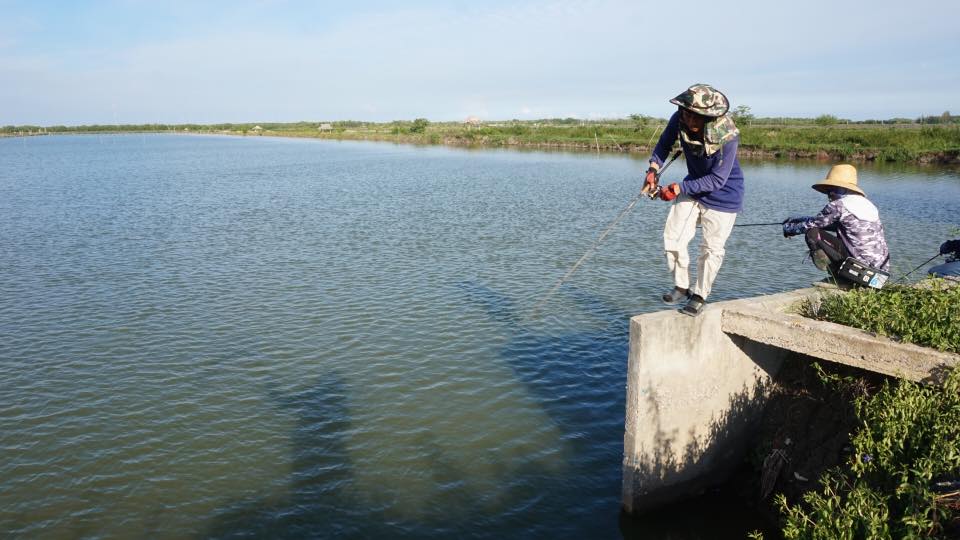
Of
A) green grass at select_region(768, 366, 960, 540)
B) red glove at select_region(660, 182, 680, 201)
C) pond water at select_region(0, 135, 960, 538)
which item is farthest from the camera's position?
pond water at select_region(0, 135, 960, 538)

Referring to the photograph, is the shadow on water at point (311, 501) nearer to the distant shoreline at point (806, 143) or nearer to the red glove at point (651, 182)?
the red glove at point (651, 182)

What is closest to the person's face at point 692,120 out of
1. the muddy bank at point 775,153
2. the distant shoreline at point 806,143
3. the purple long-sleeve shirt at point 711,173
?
the purple long-sleeve shirt at point 711,173

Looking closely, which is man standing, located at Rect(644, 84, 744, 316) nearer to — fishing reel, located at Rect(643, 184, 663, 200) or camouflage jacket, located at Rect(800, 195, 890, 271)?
fishing reel, located at Rect(643, 184, 663, 200)

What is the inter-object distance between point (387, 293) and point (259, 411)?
635 cm

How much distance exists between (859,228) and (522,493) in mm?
5564

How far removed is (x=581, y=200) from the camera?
33.7 meters

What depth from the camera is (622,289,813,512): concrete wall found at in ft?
23.5

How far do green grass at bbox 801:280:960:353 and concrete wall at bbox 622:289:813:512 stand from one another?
622 millimetres

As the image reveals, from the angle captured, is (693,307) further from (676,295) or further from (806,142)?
(806,142)

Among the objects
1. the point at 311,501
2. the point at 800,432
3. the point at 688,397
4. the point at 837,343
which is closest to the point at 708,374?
the point at 688,397

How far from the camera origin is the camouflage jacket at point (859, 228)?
8680 mm

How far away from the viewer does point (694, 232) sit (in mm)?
7797

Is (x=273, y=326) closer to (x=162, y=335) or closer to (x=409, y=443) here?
(x=162, y=335)

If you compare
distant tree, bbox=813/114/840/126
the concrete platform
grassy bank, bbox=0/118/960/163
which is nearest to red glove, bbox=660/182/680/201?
the concrete platform
